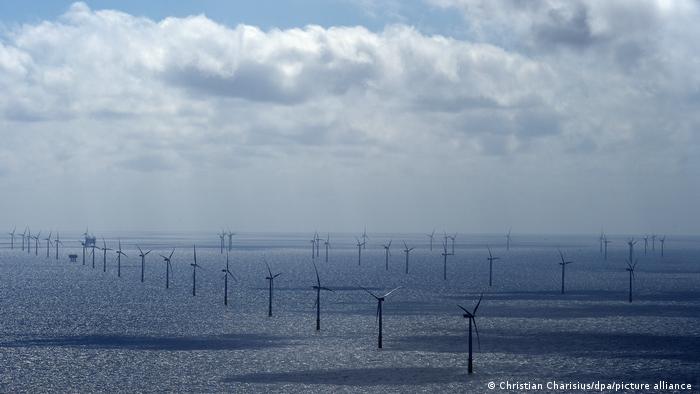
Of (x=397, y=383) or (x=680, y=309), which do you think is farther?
(x=680, y=309)

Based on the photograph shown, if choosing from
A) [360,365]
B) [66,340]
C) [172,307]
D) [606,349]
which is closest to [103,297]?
[172,307]

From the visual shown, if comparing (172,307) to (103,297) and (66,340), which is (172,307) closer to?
(103,297)

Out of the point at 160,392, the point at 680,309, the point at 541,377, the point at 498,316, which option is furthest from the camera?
the point at 680,309

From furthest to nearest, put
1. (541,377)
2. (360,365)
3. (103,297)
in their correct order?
(103,297) → (360,365) → (541,377)

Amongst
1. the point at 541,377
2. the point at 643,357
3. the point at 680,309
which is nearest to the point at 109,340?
the point at 541,377

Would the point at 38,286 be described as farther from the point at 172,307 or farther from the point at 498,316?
the point at 498,316

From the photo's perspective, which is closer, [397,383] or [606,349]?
[397,383]

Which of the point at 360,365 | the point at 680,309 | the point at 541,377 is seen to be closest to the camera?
the point at 541,377

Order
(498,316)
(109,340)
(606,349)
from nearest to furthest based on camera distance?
(606,349)
(109,340)
(498,316)
